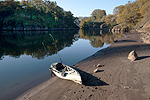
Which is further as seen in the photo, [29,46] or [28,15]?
[28,15]

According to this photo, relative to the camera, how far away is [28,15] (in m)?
90.1

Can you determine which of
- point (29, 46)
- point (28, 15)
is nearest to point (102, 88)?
point (29, 46)

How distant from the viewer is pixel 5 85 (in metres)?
9.16

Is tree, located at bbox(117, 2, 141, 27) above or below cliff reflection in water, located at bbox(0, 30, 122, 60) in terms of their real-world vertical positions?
above

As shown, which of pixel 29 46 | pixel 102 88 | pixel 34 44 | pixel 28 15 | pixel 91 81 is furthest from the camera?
pixel 28 15

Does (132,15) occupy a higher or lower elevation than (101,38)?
higher

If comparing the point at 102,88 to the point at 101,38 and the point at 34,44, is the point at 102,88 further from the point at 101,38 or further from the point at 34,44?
the point at 101,38

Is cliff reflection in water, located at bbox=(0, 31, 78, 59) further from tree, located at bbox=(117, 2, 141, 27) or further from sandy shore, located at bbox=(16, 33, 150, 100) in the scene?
tree, located at bbox=(117, 2, 141, 27)

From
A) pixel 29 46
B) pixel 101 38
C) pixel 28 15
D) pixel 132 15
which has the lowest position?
pixel 29 46

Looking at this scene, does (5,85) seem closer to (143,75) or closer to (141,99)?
(141,99)

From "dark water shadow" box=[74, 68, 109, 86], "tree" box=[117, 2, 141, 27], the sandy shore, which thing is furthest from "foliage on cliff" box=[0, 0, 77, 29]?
"dark water shadow" box=[74, 68, 109, 86]

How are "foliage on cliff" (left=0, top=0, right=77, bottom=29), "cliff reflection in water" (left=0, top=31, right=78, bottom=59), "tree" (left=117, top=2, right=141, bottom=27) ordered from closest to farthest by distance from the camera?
"cliff reflection in water" (left=0, top=31, right=78, bottom=59)
"tree" (left=117, top=2, right=141, bottom=27)
"foliage on cliff" (left=0, top=0, right=77, bottom=29)

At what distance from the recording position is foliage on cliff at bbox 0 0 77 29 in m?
77.3

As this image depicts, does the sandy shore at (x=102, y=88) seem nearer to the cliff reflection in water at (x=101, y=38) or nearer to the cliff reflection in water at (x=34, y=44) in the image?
the cliff reflection in water at (x=34, y=44)
